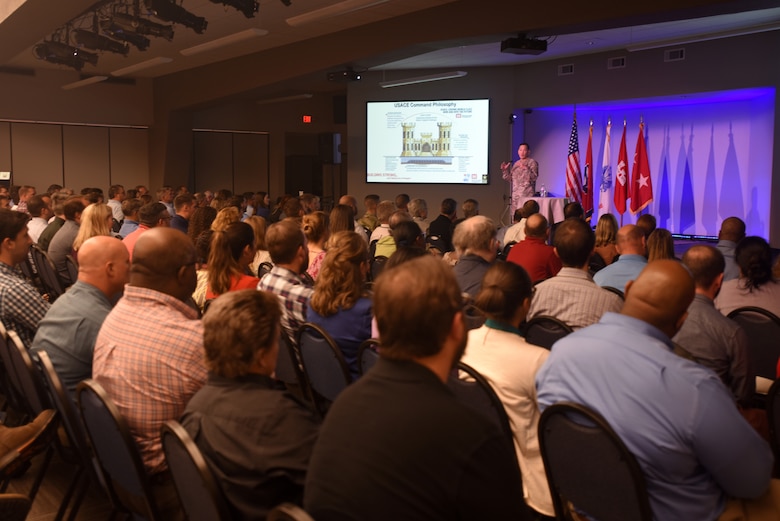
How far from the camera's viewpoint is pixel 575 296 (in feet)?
12.6

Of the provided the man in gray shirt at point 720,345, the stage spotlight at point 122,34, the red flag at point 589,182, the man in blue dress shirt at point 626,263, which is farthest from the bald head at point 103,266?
the red flag at point 589,182

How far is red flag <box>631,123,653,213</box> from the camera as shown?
12.6 meters

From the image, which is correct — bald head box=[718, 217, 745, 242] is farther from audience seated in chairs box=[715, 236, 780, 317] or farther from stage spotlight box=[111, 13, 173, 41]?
stage spotlight box=[111, 13, 173, 41]

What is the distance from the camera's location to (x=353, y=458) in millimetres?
1527

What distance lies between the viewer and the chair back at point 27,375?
287 centimetres

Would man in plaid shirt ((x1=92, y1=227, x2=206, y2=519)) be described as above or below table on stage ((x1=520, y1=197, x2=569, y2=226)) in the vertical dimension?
below

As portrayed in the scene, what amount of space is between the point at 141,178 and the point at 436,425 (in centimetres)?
1751

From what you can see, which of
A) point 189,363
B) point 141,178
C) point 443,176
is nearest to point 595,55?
point 443,176

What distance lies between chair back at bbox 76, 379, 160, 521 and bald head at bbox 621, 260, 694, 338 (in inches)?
64.8

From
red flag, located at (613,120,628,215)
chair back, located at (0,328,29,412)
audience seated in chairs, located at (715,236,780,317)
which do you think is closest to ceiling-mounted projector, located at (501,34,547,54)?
audience seated in chairs, located at (715,236,780,317)

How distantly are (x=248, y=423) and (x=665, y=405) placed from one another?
116 centimetres

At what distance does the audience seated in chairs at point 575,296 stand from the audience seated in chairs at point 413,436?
7.68 feet

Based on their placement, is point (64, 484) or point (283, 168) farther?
point (283, 168)

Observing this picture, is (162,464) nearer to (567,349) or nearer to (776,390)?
(567,349)
